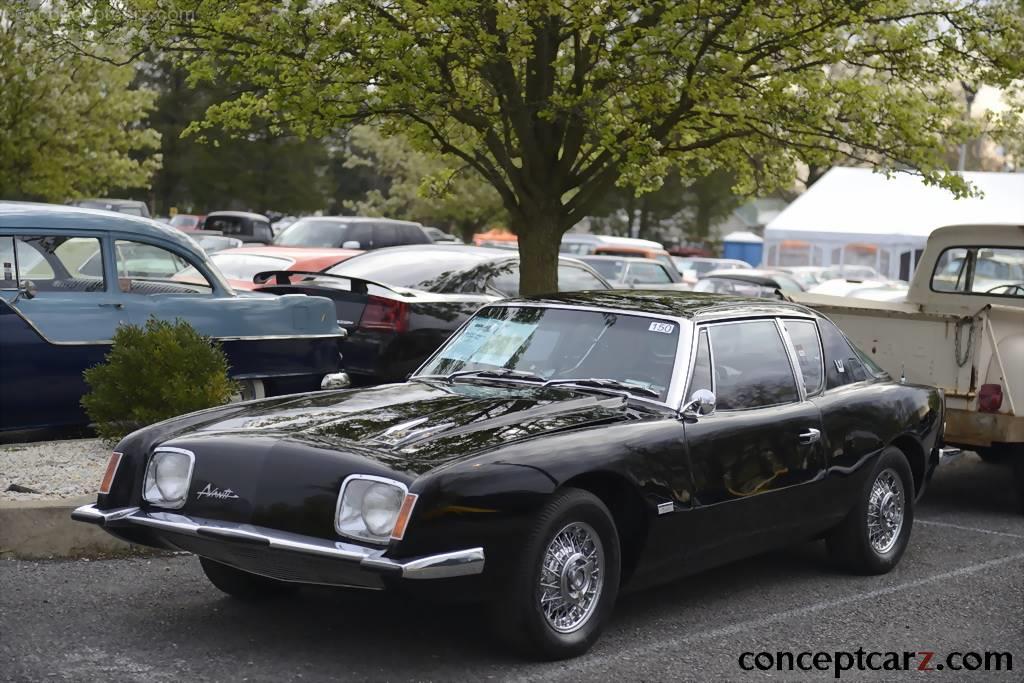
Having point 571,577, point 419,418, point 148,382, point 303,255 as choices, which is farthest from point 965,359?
point 303,255

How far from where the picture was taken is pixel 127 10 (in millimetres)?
11055

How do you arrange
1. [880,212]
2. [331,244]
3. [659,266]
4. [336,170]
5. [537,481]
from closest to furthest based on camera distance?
[537,481]
[331,244]
[659,266]
[880,212]
[336,170]

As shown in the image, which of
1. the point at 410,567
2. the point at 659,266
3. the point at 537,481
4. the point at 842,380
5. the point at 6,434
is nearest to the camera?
the point at 410,567

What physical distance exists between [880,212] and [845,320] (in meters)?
23.0

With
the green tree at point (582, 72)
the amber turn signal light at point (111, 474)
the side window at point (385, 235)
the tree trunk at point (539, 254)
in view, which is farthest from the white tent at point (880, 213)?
the amber turn signal light at point (111, 474)

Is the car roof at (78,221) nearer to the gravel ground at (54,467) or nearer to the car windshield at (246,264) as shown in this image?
the gravel ground at (54,467)

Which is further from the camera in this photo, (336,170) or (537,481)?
(336,170)

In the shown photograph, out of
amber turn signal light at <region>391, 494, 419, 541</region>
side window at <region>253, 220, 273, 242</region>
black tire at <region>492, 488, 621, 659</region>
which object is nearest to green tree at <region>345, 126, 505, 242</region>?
side window at <region>253, 220, 273, 242</region>

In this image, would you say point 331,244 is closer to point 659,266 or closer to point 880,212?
point 659,266

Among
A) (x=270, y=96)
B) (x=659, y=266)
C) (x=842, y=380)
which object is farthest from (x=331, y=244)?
(x=842, y=380)

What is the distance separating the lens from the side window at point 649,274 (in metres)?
22.3

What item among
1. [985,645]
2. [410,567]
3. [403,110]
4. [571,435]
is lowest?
[985,645]

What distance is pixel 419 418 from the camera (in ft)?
18.4

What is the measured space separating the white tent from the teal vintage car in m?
21.2
